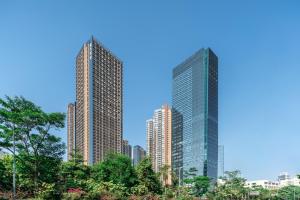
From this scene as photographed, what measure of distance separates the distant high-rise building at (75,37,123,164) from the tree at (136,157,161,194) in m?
31.3

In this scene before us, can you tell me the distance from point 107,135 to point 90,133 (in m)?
4.44

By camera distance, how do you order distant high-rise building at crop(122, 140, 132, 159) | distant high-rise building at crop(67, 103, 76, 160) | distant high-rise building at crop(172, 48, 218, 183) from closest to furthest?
distant high-rise building at crop(67, 103, 76, 160)
distant high-rise building at crop(172, 48, 218, 183)
distant high-rise building at crop(122, 140, 132, 159)

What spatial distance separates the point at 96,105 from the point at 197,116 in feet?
111

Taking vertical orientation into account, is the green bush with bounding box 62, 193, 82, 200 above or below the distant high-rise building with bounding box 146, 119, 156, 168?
below

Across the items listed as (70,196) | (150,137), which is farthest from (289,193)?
(150,137)

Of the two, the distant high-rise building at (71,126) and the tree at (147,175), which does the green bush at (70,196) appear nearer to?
the tree at (147,175)

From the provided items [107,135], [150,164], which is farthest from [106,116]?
[150,164]

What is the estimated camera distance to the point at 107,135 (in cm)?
6531

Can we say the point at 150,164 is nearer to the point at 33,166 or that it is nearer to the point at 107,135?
the point at 33,166

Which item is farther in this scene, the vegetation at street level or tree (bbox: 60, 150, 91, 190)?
tree (bbox: 60, 150, 91, 190)

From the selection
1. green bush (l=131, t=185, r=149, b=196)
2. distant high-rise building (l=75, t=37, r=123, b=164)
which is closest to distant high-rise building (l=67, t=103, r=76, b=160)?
distant high-rise building (l=75, t=37, r=123, b=164)

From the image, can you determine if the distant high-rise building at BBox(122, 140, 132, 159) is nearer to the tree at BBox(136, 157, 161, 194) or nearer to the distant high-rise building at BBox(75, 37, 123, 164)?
the distant high-rise building at BBox(75, 37, 123, 164)

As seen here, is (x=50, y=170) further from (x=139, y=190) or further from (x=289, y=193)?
(x=289, y=193)

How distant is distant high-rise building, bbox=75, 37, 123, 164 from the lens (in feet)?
203
